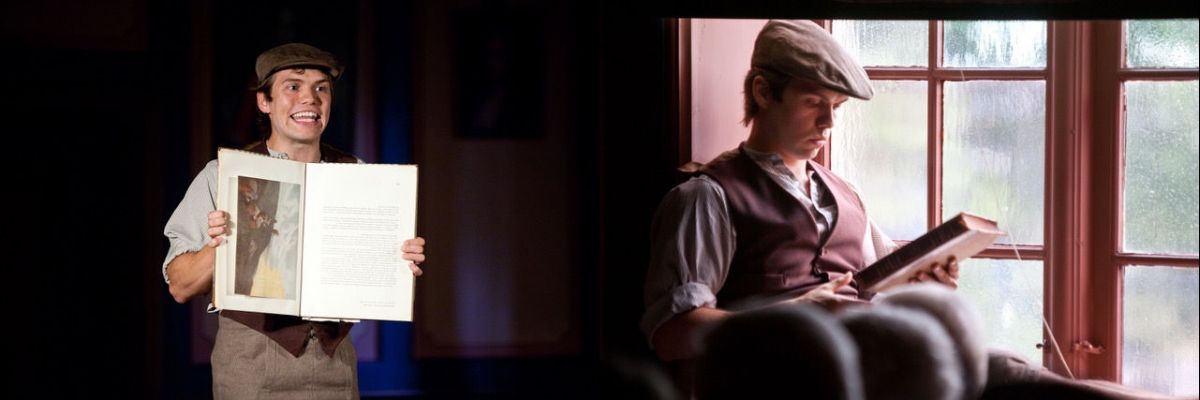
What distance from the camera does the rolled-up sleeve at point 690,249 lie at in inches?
102

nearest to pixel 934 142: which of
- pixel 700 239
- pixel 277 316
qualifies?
pixel 700 239

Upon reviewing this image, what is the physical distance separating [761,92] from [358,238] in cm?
103

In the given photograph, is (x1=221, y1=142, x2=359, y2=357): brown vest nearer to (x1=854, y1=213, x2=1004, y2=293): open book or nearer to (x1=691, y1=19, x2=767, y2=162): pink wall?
(x1=691, y1=19, x2=767, y2=162): pink wall

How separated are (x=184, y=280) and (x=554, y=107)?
1292mm

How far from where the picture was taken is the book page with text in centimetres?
265

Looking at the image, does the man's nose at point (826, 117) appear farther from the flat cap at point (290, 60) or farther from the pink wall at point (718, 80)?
the flat cap at point (290, 60)

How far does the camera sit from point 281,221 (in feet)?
8.64

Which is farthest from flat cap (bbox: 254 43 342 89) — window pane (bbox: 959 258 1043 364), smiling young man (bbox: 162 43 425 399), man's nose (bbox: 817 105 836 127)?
window pane (bbox: 959 258 1043 364)

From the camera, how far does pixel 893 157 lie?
2742 millimetres

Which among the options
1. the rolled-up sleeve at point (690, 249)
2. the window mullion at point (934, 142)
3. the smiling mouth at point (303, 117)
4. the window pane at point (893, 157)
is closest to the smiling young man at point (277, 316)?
the smiling mouth at point (303, 117)

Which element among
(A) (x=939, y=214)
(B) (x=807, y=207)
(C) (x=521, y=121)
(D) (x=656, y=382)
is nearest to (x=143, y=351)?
(C) (x=521, y=121)

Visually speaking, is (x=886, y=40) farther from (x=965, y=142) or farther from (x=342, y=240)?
(x=342, y=240)

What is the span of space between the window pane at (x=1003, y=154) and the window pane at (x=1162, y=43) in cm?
25

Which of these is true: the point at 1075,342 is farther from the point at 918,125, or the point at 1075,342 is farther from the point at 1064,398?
the point at 918,125
